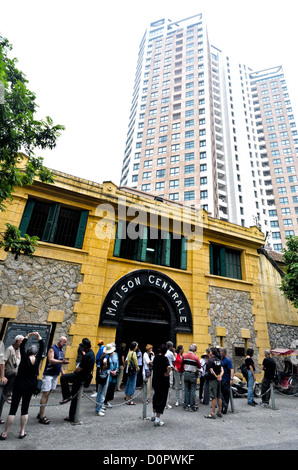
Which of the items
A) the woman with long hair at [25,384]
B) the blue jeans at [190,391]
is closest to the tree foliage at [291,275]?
the blue jeans at [190,391]

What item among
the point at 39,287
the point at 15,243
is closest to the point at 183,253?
the point at 39,287

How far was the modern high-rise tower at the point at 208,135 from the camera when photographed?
157ft

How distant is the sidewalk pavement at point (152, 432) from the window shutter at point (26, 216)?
20.6 ft

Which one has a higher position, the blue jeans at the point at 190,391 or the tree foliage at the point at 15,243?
the tree foliage at the point at 15,243

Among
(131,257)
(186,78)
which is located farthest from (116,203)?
(186,78)

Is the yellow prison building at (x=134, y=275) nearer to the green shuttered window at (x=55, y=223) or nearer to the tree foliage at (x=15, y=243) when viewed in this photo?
the green shuttered window at (x=55, y=223)

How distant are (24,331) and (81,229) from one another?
472cm

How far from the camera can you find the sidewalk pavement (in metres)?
4.43

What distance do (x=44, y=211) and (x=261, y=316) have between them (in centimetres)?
1308

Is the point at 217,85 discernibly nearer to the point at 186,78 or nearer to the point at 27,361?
the point at 186,78

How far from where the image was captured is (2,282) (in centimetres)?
912

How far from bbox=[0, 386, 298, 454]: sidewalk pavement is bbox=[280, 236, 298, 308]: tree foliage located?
25.7ft

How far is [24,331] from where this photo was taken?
29.2 ft

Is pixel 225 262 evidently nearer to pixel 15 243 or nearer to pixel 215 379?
pixel 215 379
